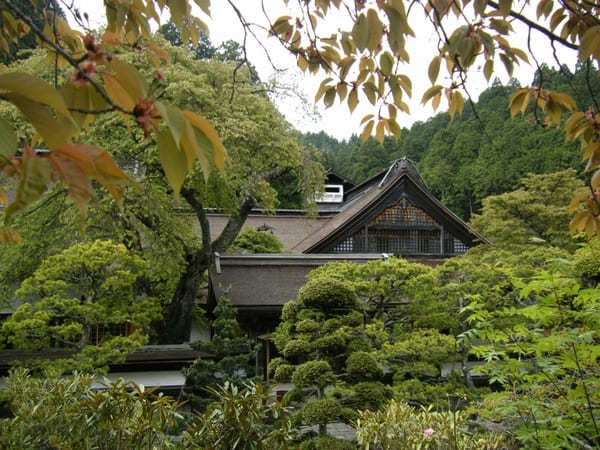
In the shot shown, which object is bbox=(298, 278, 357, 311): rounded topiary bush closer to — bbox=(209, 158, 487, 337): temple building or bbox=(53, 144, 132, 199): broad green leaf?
bbox=(209, 158, 487, 337): temple building

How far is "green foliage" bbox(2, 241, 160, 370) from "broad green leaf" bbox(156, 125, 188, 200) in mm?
6515

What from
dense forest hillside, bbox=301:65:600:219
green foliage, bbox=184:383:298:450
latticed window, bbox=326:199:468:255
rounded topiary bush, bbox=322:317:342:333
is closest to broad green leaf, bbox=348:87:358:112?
green foliage, bbox=184:383:298:450

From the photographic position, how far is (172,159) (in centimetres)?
72

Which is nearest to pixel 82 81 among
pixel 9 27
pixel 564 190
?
pixel 9 27

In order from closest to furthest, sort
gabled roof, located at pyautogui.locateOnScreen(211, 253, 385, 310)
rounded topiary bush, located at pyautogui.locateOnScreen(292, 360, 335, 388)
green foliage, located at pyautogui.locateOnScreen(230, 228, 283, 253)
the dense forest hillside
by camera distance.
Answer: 1. rounded topiary bush, located at pyautogui.locateOnScreen(292, 360, 335, 388)
2. gabled roof, located at pyautogui.locateOnScreen(211, 253, 385, 310)
3. green foliage, located at pyautogui.locateOnScreen(230, 228, 283, 253)
4. the dense forest hillside

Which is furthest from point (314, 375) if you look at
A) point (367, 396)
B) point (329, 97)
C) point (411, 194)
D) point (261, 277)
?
point (411, 194)

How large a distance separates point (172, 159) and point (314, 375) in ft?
16.4

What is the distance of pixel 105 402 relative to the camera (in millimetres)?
2992

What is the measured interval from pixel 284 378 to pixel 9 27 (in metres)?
4.90

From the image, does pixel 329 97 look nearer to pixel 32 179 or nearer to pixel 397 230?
pixel 32 179

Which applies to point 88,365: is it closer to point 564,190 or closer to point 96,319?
point 96,319

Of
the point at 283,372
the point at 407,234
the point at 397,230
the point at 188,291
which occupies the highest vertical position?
the point at 397,230

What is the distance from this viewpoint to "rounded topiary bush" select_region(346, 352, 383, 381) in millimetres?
5430

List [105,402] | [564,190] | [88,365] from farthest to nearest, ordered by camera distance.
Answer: [564,190]
[88,365]
[105,402]
